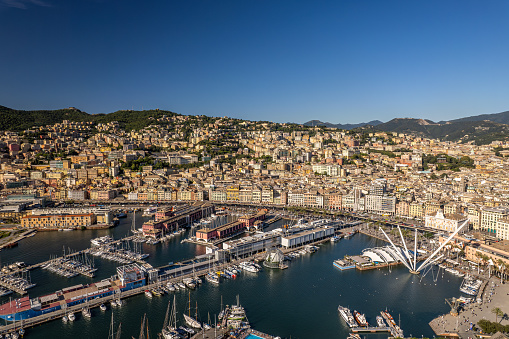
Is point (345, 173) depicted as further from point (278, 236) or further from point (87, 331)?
point (87, 331)

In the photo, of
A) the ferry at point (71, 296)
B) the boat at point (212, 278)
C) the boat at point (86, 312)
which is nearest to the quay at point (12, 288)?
the ferry at point (71, 296)

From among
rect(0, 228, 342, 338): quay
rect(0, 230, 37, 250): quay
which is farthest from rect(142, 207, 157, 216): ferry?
rect(0, 228, 342, 338): quay

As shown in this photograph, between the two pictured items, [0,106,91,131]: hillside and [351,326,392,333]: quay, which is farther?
[0,106,91,131]: hillside

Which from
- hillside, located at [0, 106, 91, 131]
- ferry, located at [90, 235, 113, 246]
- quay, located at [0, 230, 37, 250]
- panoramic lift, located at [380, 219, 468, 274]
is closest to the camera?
panoramic lift, located at [380, 219, 468, 274]

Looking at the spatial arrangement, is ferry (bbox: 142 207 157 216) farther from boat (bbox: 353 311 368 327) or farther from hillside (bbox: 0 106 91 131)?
hillside (bbox: 0 106 91 131)

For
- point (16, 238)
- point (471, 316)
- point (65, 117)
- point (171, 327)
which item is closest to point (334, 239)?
point (471, 316)

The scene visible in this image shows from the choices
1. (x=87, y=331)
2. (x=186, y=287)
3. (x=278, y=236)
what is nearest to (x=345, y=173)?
(x=278, y=236)
